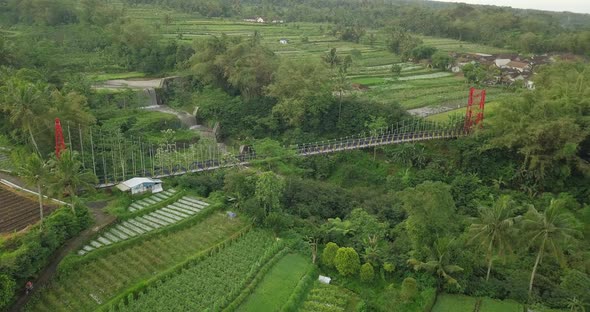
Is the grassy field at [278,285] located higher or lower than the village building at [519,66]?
lower

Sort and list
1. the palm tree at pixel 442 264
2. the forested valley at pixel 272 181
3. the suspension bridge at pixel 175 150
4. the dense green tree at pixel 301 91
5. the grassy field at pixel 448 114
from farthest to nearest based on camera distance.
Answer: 1. the grassy field at pixel 448 114
2. the dense green tree at pixel 301 91
3. the suspension bridge at pixel 175 150
4. the palm tree at pixel 442 264
5. the forested valley at pixel 272 181

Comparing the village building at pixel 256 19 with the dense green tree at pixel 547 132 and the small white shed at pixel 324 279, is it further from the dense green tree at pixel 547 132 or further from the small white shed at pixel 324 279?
the small white shed at pixel 324 279

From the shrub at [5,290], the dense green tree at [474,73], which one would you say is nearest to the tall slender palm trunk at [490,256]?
the shrub at [5,290]

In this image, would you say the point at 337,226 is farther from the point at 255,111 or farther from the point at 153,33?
the point at 153,33

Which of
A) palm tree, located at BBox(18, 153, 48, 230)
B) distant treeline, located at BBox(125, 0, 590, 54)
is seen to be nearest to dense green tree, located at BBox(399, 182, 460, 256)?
palm tree, located at BBox(18, 153, 48, 230)

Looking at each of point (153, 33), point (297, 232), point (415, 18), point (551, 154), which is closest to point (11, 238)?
point (297, 232)
